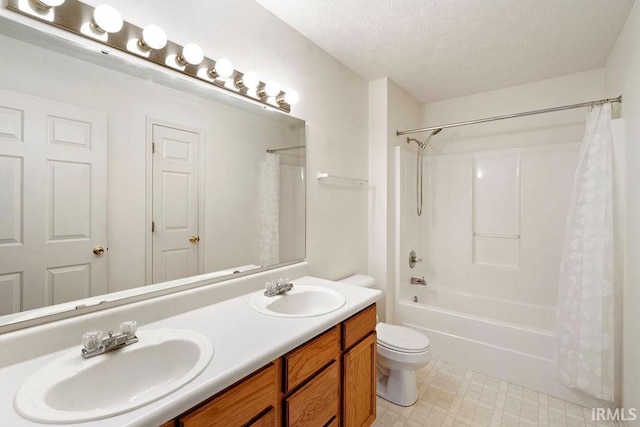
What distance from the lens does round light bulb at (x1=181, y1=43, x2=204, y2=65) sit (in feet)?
4.10

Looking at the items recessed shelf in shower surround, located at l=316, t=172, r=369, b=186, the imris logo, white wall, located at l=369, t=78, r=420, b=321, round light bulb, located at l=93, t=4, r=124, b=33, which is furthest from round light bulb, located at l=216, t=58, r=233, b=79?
the imris logo

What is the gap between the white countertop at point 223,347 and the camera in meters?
0.66

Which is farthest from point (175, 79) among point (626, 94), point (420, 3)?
point (626, 94)

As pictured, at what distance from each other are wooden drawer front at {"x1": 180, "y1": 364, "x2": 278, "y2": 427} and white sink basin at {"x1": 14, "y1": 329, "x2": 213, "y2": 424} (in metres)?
0.09

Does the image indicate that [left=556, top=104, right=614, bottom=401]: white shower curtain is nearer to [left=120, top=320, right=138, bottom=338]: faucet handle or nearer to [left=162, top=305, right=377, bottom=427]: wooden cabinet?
[left=162, top=305, right=377, bottom=427]: wooden cabinet

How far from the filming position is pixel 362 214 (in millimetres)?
2578

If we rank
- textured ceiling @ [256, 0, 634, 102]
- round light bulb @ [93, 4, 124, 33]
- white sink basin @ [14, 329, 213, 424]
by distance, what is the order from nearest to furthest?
white sink basin @ [14, 329, 213, 424]
round light bulb @ [93, 4, 124, 33]
textured ceiling @ [256, 0, 634, 102]

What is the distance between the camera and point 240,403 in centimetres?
86

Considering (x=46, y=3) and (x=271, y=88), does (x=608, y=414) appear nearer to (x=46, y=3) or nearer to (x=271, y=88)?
(x=271, y=88)

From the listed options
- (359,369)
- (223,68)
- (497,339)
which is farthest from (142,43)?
(497,339)

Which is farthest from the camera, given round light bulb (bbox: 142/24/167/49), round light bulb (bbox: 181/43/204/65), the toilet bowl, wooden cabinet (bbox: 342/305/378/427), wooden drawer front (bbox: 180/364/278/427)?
the toilet bowl

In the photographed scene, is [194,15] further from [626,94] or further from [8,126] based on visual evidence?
[626,94]

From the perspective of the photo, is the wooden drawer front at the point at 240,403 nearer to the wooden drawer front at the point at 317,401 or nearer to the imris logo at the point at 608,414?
the wooden drawer front at the point at 317,401

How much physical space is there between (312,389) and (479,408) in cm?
144
